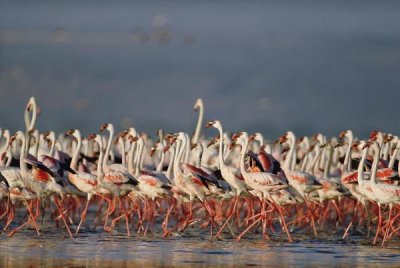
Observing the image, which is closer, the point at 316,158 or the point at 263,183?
the point at 263,183

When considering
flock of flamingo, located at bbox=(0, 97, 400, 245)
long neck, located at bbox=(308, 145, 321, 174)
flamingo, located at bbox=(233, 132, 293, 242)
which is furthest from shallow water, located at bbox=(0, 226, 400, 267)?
long neck, located at bbox=(308, 145, 321, 174)

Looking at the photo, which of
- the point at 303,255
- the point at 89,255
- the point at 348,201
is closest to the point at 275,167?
the point at 303,255

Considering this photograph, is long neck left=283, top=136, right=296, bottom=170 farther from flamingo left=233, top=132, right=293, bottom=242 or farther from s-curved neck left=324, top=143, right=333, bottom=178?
flamingo left=233, top=132, right=293, bottom=242

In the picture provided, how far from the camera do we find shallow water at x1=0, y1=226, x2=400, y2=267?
1572cm

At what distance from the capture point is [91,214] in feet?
89.1

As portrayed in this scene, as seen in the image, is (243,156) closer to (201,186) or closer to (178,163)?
(201,186)

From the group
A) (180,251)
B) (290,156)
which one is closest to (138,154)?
(290,156)

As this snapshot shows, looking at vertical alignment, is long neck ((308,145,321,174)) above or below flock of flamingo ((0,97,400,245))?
above

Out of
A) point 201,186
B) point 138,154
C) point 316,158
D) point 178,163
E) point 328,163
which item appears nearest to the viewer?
point 201,186

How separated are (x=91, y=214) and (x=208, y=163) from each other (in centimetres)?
311

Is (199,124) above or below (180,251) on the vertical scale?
above

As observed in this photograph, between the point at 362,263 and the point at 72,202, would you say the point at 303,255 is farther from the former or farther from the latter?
the point at 72,202

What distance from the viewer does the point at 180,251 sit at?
1733 cm

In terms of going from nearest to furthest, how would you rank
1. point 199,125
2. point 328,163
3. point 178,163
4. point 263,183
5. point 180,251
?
point 180,251 < point 263,183 < point 178,163 < point 328,163 < point 199,125
